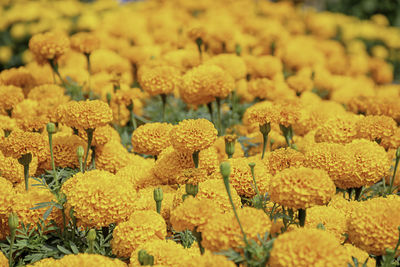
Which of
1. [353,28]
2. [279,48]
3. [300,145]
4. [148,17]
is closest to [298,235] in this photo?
[300,145]

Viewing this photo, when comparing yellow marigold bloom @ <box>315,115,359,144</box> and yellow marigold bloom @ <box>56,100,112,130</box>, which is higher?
yellow marigold bloom @ <box>56,100,112,130</box>

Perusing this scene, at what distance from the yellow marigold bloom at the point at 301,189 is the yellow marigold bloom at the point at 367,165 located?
512mm

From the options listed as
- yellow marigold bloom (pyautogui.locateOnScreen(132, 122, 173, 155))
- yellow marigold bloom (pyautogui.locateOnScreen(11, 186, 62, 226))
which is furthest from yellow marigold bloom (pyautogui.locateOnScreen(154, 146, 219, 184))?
yellow marigold bloom (pyautogui.locateOnScreen(11, 186, 62, 226))

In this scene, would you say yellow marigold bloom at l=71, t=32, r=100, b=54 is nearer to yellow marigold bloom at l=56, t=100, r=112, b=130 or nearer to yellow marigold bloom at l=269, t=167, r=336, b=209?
yellow marigold bloom at l=56, t=100, r=112, b=130

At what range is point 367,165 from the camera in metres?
2.02

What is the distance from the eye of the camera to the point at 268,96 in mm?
3096

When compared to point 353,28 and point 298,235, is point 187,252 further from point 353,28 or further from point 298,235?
point 353,28

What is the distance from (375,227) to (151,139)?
119 cm

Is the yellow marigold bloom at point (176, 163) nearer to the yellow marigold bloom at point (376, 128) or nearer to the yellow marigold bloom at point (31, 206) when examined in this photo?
the yellow marigold bloom at point (31, 206)

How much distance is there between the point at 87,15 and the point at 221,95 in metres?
3.63

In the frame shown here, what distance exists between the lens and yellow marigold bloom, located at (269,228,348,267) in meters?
1.28

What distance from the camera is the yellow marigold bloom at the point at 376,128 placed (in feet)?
7.60

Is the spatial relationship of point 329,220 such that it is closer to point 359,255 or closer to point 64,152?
point 359,255

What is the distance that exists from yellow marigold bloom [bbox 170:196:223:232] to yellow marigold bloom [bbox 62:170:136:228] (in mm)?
334
